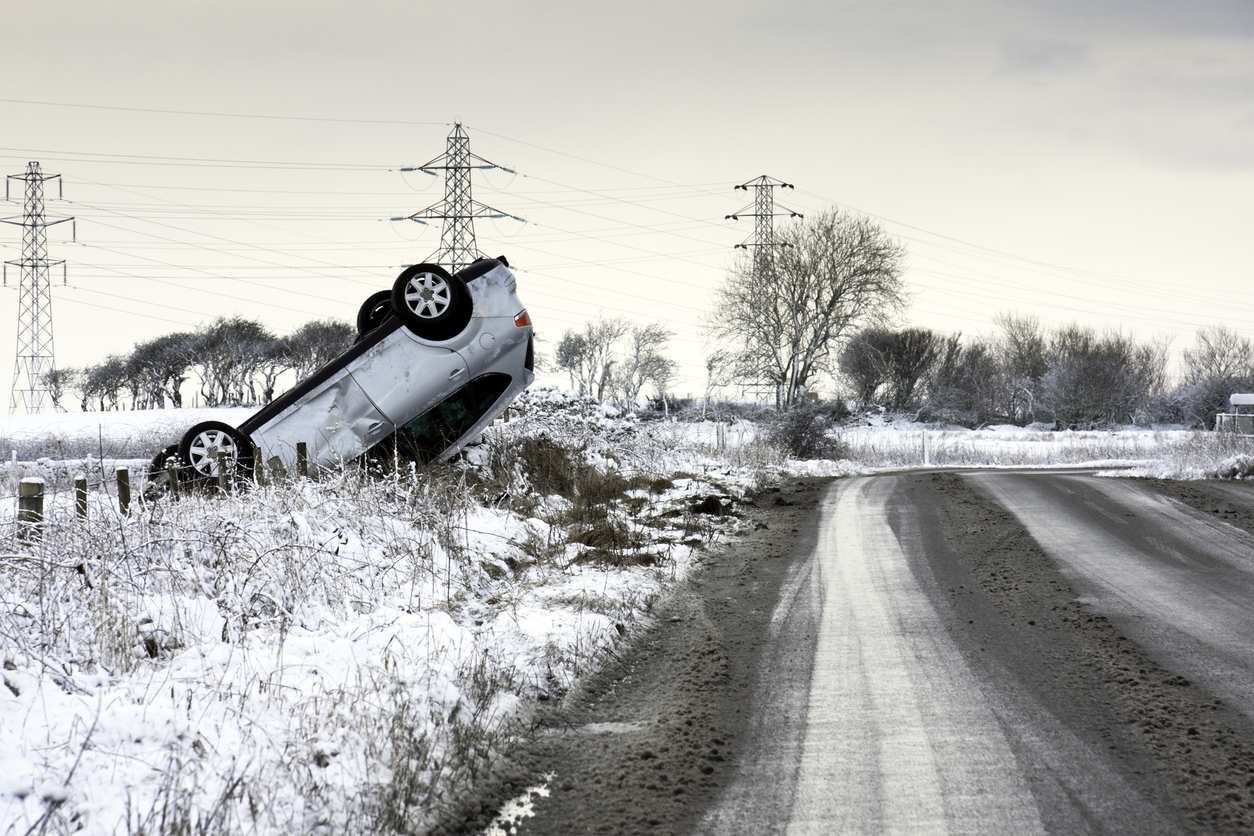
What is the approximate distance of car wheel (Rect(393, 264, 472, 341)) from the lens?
10492 millimetres

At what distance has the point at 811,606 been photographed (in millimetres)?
6734

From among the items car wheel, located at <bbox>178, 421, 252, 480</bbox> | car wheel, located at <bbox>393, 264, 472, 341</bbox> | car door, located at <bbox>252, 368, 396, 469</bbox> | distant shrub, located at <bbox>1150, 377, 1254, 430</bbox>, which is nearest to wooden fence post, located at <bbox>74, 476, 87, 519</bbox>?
car wheel, located at <bbox>178, 421, 252, 480</bbox>

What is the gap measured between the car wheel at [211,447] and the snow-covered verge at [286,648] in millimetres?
2127

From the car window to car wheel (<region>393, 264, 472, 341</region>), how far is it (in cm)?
82

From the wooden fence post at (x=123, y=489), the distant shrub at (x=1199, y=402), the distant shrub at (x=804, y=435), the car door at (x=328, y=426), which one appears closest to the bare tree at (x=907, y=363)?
the distant shrub at (x=1199, y=402)

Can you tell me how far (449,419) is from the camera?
11062 millimetres

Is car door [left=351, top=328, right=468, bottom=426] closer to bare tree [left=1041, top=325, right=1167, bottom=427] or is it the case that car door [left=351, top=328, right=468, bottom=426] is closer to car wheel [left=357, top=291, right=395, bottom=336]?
car wheel [left=357, top=291, right=395, bottom=336]

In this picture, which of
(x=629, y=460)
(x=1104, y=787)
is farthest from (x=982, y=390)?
(x=1104, y=787)

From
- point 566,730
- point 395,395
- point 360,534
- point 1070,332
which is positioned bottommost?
point 566,730

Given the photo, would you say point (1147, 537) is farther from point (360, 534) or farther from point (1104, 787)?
point (360, 534)

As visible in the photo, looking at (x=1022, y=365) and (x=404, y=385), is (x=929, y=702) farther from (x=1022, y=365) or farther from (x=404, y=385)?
(x=1022, y=365)

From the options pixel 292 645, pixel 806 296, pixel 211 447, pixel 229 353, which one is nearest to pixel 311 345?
pixel 229 353

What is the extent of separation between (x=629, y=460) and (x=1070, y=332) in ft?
209

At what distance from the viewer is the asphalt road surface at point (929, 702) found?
337 centimetres
